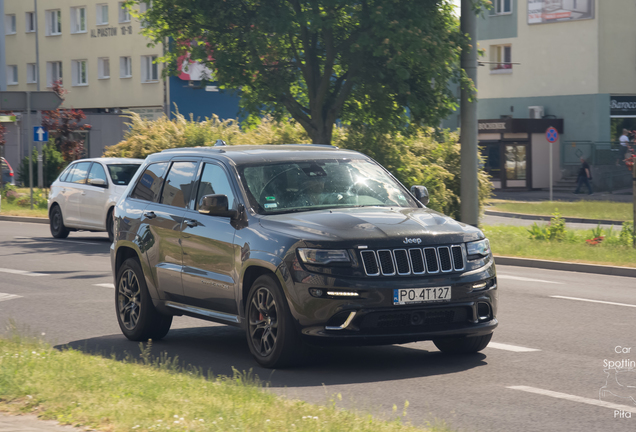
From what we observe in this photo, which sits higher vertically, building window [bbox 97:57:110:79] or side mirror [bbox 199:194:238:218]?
building window [bbox 97:57:110:79]

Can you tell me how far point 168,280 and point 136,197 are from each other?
1.19 metres

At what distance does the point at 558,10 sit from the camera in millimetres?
51906

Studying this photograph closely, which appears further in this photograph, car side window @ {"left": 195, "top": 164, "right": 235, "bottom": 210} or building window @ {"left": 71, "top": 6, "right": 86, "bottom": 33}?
building window @ {"left": 71, "top": 6, "right": 86, "bottom": 33}

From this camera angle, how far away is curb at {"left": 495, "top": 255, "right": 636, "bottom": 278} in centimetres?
1528

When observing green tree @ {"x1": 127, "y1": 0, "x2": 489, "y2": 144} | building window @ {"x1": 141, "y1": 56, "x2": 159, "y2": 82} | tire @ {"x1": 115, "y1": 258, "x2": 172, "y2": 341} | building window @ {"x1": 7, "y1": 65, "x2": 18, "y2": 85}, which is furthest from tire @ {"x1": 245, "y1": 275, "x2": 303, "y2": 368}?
building window @ {"x1": 7, "y1": 65, "x2": 18, "y2": 85}

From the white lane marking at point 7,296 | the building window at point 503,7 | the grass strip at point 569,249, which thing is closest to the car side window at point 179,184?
the white lane marking at point 7,296

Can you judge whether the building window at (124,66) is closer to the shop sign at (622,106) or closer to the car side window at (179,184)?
the shop sign at (622,106)

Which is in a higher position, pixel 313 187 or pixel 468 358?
pixel 313 187

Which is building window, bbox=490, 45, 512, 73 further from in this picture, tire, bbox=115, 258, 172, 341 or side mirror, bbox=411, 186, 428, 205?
tire, bbox=115, 258, 172, 341

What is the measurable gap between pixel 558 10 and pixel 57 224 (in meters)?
36.5

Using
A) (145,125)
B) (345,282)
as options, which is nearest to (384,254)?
(345,282)

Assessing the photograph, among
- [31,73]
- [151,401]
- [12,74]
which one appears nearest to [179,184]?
[151,401]

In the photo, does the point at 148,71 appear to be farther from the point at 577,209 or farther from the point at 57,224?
the point at 57,224

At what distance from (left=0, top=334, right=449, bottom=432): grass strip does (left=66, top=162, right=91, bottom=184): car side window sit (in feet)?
48.5
